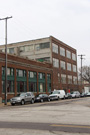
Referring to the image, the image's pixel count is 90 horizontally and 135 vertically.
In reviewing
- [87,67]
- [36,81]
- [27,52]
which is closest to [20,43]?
[27,52]

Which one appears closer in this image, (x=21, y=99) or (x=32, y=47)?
(x=21, y=99)

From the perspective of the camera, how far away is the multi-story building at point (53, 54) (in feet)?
187

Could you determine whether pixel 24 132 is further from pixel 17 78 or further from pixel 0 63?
pixel 17 78

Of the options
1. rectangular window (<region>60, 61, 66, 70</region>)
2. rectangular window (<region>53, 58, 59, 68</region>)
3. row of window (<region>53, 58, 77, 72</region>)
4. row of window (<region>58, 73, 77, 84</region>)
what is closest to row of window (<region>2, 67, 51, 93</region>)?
rectangular window (<region>53, 58, 59, 68</region>)

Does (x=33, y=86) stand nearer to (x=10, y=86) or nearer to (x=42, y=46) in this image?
(x=10, y=86)

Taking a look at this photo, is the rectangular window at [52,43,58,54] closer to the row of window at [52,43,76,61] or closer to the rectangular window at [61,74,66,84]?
the row of window at [52,43,76,61]

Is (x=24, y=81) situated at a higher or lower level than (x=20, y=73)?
lower

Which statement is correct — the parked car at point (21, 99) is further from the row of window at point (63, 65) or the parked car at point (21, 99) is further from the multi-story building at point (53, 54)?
the row of window at point (63, 65)

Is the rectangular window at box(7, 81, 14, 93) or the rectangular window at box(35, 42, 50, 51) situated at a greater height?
the rectangular window at box(35, 42, 50, 51)

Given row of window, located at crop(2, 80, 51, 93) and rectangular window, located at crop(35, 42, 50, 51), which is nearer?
row of window, located at crop(2, 80, 51, 93)

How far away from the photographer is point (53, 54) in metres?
→ 57.5

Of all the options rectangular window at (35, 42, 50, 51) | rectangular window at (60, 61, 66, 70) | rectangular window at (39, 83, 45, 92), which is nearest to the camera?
rectangular window at (39, 83, 45, 92)

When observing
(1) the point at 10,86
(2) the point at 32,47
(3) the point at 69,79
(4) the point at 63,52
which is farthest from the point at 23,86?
(3) the point at 69,79

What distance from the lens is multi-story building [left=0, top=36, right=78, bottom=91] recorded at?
57.0 meters
